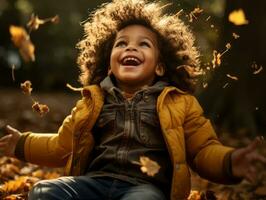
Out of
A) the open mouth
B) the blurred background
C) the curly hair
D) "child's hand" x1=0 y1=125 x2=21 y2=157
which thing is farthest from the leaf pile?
the blurred background

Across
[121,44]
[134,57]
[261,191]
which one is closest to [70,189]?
[134,57]

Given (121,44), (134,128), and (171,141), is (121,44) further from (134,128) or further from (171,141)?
(171,141)

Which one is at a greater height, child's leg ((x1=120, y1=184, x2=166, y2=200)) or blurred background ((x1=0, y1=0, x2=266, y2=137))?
child's leg ((x1=120, y1=184, x2=166, y2=200))

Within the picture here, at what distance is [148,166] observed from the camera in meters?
3.11

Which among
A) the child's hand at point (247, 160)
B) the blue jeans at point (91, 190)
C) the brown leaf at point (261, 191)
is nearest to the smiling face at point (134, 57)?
the blue jeans at point (91, 190)

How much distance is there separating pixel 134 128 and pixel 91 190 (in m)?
0.46

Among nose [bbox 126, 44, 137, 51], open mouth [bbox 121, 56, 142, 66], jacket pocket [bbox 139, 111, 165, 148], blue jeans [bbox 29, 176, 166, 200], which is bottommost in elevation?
blue jeans [bbox 29, 176, 166, 200]

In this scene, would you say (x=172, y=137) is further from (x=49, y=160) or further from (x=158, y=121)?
(x=49, y=160)

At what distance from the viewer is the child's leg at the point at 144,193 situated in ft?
9.43

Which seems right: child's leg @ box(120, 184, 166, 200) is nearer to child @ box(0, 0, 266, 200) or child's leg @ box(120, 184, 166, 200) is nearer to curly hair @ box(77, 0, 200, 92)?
child @ box(0, 0, 266, 200)

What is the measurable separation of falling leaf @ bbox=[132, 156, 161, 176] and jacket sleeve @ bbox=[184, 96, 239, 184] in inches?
11.3

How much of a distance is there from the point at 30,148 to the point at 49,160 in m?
0.15

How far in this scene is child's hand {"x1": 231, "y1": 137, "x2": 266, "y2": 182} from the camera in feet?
9.03

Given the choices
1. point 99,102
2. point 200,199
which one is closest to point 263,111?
point 200,199
